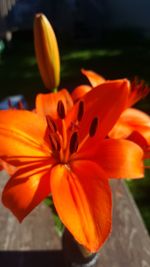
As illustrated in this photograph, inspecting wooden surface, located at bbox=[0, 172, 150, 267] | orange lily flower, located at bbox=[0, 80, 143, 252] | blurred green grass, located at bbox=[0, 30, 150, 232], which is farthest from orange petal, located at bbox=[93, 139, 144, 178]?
blurred green grass, located at bbox=[0, 30, 150, 232]

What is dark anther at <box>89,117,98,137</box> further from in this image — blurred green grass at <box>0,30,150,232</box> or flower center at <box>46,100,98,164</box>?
blurred green grass at <box>0,30,150,232</box>

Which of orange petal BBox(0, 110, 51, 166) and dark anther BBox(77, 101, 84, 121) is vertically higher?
dark anther BBox(77, 101, 84, 121)

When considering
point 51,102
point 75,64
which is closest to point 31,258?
point 51,102

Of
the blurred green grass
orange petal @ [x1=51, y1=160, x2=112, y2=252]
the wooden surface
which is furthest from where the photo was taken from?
the blurred green grass

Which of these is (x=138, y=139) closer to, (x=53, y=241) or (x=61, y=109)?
(x=61, y=109)

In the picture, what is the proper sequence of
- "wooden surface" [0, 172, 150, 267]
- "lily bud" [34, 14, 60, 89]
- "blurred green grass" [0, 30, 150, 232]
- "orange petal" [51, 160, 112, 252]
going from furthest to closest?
1. "blurred green grass" [0, 30, 150, 232]
2. "wooden surface" [0, 172, 150, 267]
3. "lily bud" [34, 14, 60, 89]
4. "orange petal" [51, 160, 112, 252]

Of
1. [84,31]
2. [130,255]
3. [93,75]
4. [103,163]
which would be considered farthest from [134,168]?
[84,31]

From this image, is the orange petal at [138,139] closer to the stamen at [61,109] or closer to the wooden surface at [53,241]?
the stamen at [61,109]
